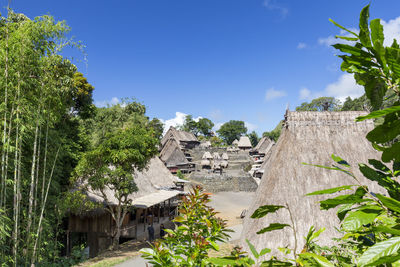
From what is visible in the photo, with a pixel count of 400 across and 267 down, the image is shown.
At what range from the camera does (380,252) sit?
0.54m

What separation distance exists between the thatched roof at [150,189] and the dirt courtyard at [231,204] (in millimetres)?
4543

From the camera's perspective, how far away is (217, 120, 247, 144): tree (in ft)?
296

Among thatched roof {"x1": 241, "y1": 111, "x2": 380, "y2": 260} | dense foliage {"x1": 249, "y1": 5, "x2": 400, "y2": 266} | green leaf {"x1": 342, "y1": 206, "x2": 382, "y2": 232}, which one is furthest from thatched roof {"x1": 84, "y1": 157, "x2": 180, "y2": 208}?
green leaf {"x1": 342, "y1": 206, "x2": 382, "y2": 232}

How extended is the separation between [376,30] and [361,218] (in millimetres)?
545

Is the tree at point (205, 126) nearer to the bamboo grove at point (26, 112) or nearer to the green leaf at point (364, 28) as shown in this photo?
the bamboo grove at point (26, 112)

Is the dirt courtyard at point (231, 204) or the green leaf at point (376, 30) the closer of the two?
the green leaf at point (376, 30)

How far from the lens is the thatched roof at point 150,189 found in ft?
44.1

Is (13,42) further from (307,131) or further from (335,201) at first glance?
(307,131)

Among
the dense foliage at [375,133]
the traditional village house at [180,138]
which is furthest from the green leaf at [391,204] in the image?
the traditional village house at [180,138]

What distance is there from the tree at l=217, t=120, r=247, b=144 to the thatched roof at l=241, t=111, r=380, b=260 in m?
81.6

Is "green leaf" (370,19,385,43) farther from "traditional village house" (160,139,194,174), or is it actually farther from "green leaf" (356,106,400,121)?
"traditional village house" (160,139,194,174)

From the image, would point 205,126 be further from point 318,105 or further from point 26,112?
point 26,112

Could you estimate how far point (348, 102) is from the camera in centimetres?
4791

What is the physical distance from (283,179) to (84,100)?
10478mm
